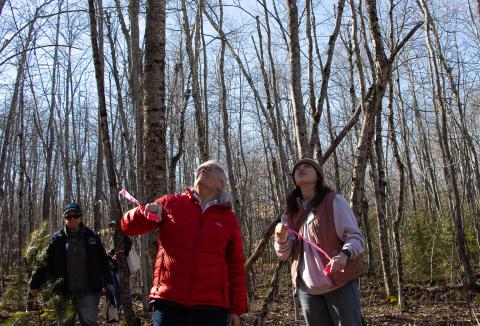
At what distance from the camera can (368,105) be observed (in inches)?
174

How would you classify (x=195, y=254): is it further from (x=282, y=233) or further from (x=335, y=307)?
(x=335, y=307)

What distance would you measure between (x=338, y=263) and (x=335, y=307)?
1.16 ft

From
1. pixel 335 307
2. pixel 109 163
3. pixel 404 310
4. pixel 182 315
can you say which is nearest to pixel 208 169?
pixel 182 315

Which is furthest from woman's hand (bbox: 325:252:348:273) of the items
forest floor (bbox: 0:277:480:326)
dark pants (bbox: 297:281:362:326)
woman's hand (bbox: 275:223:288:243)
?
forest floor (bbox: 0:277:480:326)

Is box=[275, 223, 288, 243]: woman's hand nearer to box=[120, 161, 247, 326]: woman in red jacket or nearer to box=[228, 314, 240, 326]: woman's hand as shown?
box=[120, 161, 247, 326]: woman in red jacket

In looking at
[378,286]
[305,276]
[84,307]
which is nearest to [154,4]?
[305,276]

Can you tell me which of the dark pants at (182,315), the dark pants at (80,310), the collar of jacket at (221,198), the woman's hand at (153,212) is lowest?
the dark pants at (80,310)

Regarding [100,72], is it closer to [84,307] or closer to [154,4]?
[154,4]

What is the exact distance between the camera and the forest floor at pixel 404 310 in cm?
673

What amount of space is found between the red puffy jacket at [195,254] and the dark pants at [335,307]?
1.63 ft

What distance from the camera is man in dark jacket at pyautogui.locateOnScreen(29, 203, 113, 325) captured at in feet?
14.6

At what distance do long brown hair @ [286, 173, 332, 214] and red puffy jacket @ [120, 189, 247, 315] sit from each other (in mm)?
606

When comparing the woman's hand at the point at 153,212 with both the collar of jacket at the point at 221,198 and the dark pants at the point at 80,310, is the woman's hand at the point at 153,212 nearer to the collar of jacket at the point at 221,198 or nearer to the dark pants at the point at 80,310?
the collar of jacket at the point at 221,198

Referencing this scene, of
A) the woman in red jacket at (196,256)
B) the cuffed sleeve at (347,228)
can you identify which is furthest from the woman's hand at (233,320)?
the cuffed sleeve at (347,228)
